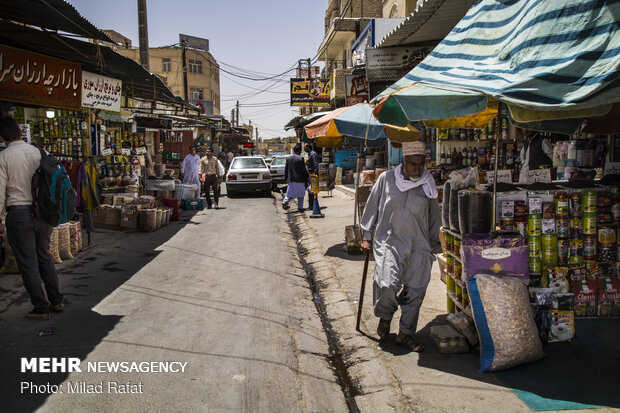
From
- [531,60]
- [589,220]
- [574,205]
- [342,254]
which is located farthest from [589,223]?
[342,254]

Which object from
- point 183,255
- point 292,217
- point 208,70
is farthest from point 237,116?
point 183,255

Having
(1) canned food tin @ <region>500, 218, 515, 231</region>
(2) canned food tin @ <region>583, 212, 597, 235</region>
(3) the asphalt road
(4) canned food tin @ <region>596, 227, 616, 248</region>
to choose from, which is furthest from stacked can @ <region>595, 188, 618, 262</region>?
(3) the asphalt road

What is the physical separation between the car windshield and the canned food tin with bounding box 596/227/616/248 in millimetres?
16094

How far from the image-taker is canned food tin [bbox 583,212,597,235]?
14.4 feet

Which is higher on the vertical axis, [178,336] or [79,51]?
[79,51]

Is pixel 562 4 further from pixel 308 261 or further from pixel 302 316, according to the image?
pixel 308 261

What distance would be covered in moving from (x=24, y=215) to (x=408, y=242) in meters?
3.91

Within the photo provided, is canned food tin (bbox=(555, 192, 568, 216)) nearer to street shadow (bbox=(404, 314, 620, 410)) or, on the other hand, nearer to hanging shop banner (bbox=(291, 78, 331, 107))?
street shadow (bbox=(404, 314, 620, 410))

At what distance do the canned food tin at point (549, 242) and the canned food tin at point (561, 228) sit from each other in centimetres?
6

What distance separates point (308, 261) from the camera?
9.02 meters

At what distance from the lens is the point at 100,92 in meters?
9.84

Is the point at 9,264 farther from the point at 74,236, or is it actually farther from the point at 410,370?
the point at 410,370

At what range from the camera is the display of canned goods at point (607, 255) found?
4.51m

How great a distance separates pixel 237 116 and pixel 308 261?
6521 centimetres
